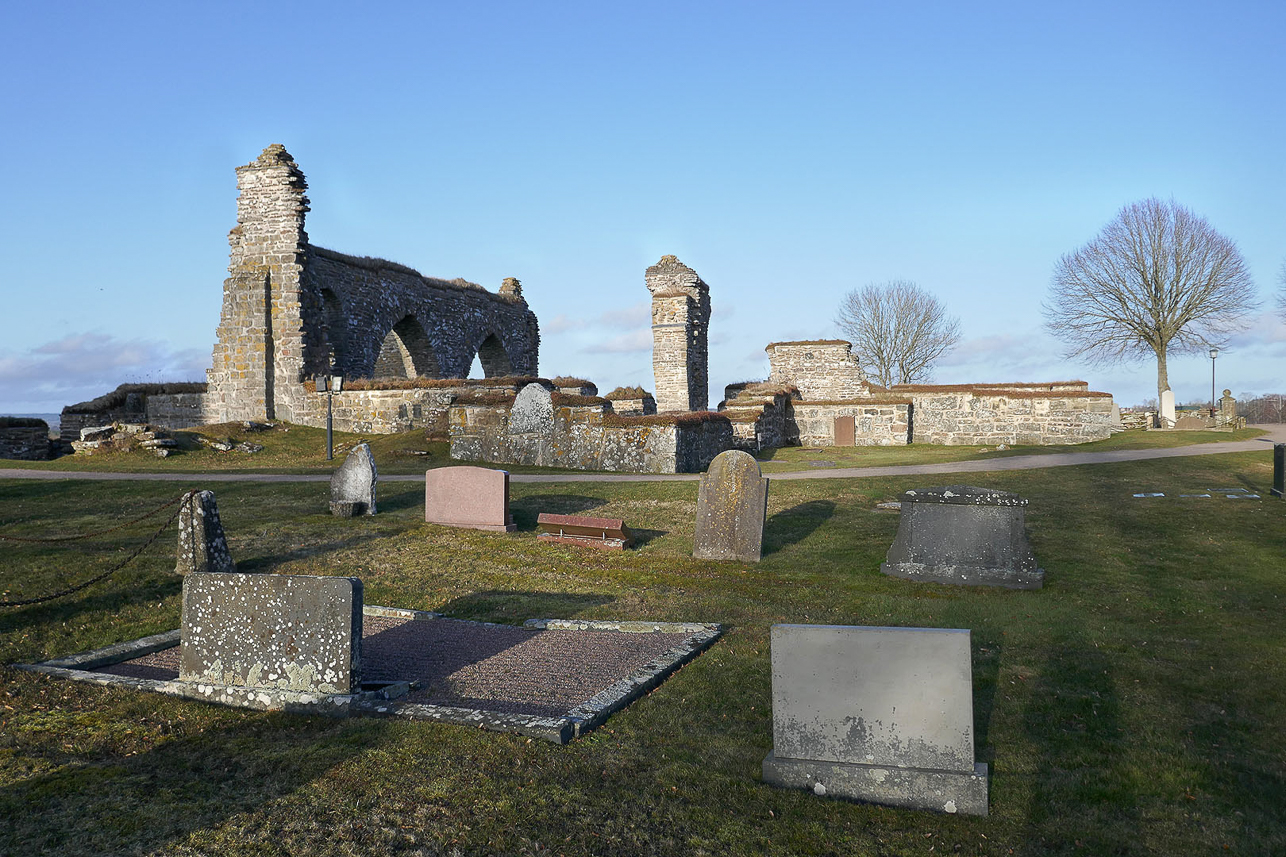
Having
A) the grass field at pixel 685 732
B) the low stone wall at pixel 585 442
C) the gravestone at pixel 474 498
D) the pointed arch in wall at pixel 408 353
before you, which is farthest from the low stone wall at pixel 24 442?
the gravestone at pixel 474 498

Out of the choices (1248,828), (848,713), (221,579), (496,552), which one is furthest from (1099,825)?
(496,552)

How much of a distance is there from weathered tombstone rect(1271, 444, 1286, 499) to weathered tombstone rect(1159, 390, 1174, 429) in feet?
69.9

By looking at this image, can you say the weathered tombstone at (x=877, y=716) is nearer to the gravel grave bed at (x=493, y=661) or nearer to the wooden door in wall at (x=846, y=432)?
the gravel grave bed at (x=493, y=661)

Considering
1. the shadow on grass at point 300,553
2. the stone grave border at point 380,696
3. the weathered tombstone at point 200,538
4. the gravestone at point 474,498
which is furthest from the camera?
the gravestone at point 474,498

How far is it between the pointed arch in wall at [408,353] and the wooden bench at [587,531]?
2272 centimetres

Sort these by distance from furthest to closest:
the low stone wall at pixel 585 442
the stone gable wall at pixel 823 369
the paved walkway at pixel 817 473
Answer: the stone gable wall at pixel 823 369
the low stone wall at pixel 585 442
the paved walkway at pixel 817 473

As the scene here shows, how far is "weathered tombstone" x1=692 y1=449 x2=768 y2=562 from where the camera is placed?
420 inches

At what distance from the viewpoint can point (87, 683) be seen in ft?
20.5

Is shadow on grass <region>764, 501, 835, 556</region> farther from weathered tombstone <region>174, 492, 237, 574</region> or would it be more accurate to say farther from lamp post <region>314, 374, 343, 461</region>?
lamp post <region>314, 374, 343, 461</region>

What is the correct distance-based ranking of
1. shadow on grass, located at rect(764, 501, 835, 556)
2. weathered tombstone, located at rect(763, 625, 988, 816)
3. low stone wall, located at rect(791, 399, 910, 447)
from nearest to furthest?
weathered tombstone, located at rect(763, 625, 988, 816)
shadow on grass, located at rect(764, 501, 835, 556)
low stone wall, located at rect(791, 399, 910, 447)

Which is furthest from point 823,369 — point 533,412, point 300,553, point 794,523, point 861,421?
point 300,553

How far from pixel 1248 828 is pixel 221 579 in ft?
20.1

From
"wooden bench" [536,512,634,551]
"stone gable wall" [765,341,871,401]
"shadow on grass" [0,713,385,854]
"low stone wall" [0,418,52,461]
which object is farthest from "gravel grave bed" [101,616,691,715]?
"stone gable wall" [765,341,871,401]

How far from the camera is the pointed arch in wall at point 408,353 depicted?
111 ft
